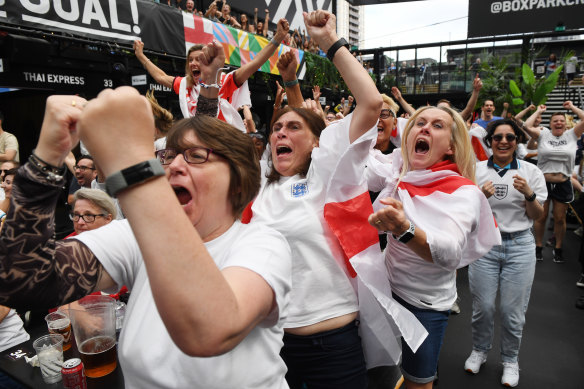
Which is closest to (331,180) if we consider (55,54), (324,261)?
(324,261)

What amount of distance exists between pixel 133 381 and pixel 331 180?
96 cm

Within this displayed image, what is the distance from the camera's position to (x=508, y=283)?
2648 mm

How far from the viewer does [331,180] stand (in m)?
1.51

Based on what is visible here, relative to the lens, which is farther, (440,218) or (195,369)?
(440,218)

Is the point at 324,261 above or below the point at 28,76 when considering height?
below

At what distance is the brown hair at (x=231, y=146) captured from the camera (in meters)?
1.01

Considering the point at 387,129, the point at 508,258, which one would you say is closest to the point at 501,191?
the point at 508,258

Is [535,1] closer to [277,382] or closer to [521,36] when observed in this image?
[521,36]

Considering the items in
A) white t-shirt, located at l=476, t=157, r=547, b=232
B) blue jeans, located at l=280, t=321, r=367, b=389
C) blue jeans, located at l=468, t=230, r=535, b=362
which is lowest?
blue jeans, located at l=468, t=230, r=535, b=362

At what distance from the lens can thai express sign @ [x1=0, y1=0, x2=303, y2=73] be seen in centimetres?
420

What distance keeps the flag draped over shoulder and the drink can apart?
105 centimetres

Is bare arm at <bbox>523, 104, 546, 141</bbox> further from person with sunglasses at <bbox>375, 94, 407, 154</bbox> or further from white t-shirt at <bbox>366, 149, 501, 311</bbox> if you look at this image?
white t-shirt at <bbox>366, 149, 501, 311</bbox>

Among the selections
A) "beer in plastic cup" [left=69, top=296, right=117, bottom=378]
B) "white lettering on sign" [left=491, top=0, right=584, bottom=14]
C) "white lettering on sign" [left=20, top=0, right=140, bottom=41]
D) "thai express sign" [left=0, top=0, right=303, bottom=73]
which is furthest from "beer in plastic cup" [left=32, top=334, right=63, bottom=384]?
"white lettering on sign" [left=491, top=0, right=584, bottom=14]

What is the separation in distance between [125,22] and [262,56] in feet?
12.2
